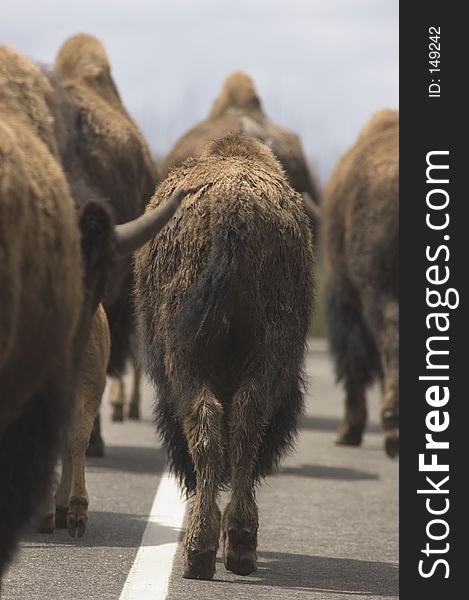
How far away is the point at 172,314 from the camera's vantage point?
24.0 feet

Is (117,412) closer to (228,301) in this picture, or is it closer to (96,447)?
(96,447)

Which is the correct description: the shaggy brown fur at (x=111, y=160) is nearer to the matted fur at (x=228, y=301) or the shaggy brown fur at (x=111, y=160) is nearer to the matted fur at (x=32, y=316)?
the matted fur at (x=228, y=301)

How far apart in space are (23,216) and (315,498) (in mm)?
5604

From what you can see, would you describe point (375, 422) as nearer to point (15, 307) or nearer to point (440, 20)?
point (440, 20)

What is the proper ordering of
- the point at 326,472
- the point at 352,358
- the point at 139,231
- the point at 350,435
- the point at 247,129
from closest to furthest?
the point at 139,231 → the point at 326,472 → the point at 352,358 → the point at 350,435 → the point at 247,129

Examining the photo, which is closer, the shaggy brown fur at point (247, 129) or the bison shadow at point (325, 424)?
the shaggy brown fur at point (247, 129)

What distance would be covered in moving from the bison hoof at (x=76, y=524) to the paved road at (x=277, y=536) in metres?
0.05

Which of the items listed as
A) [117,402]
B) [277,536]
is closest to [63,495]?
[277,536]

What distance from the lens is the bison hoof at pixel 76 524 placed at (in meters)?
8.02

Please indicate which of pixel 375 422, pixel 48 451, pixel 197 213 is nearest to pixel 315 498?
pixel 197 213

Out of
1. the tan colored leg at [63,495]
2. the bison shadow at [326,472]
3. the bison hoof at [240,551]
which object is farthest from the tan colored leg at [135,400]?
the bison hoof at [240,551]

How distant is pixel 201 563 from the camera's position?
6957 mm

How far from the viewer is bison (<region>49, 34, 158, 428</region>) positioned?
1154 centimetres

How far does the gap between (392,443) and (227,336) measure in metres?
5.12
